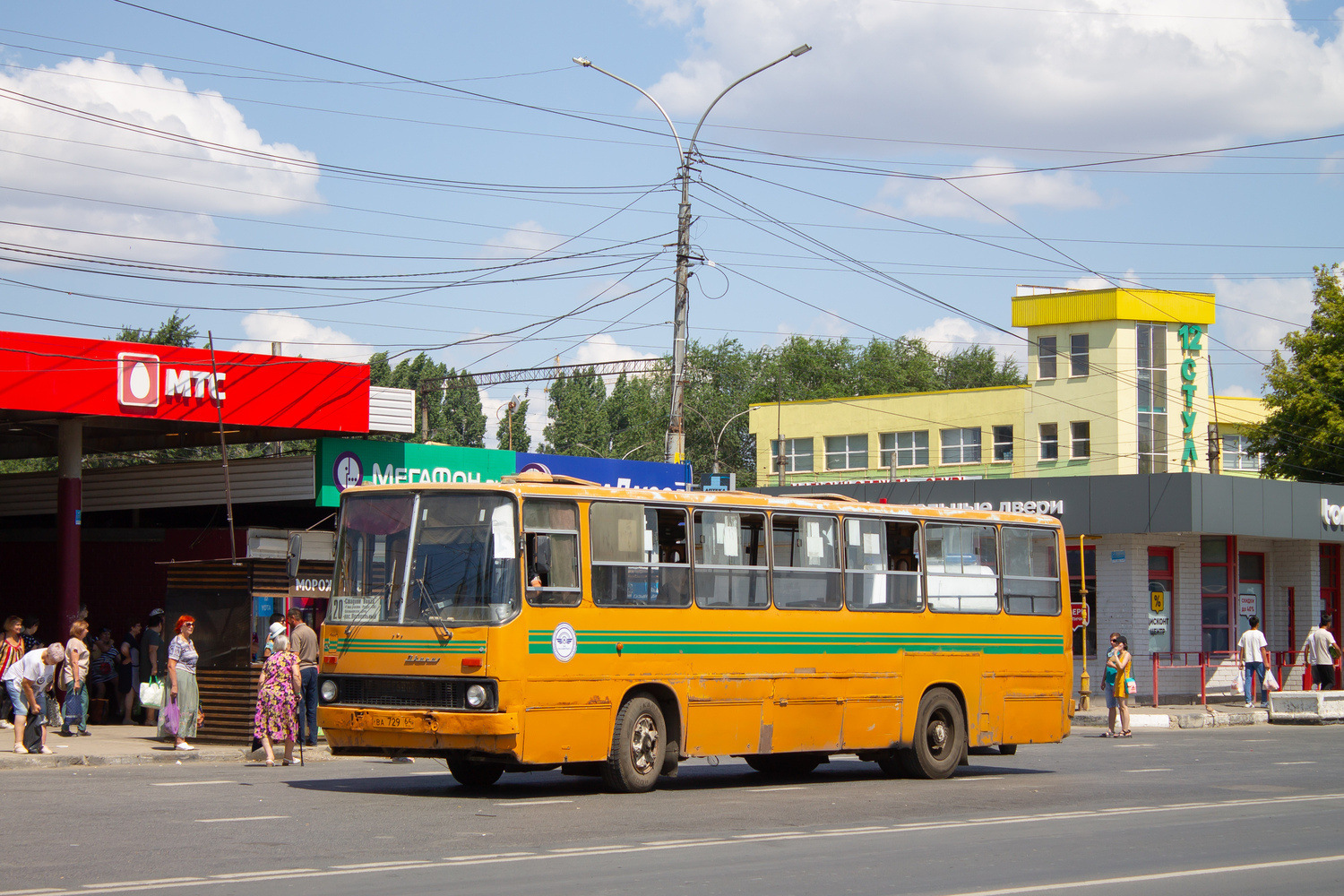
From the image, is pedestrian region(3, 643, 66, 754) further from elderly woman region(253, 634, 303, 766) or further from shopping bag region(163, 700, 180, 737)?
elderly woman region(253, 634, 303, 766)

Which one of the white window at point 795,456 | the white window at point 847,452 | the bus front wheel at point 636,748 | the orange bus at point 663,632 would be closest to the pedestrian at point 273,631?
the orange bus at point 663,632

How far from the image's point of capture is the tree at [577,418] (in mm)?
113938

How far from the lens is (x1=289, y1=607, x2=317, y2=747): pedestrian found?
1978cm

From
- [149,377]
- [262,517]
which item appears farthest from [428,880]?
[262,517]

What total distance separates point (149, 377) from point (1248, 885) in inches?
752

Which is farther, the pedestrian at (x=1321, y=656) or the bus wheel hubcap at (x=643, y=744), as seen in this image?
the pedestrian at (x=1321, y=656)

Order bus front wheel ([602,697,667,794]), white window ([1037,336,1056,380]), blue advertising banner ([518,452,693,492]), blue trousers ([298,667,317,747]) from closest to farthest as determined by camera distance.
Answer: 1. bus front wheel ([602,697,667,794])
2. blue trousers ([298,667,317,747])
3. blue advertising banner ([518,452,693,492])
4. white window ([1037,336,1056,380])

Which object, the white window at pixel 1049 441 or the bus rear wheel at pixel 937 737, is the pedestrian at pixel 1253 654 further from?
the white window at pixel 1049 441

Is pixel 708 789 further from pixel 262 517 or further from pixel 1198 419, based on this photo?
pixel 1198 419

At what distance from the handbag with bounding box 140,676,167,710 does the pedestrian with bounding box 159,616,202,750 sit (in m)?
0.86

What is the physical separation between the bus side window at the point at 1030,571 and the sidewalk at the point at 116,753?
29.1ft

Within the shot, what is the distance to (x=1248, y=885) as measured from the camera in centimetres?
980

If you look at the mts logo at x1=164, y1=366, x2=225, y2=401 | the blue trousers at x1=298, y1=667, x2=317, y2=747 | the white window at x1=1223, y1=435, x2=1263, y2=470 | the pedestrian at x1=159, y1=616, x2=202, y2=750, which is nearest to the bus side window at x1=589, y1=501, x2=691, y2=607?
the blue trousers at x1=298, y1=667, x2=317, y2=747

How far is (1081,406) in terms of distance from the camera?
70188 millimetres
